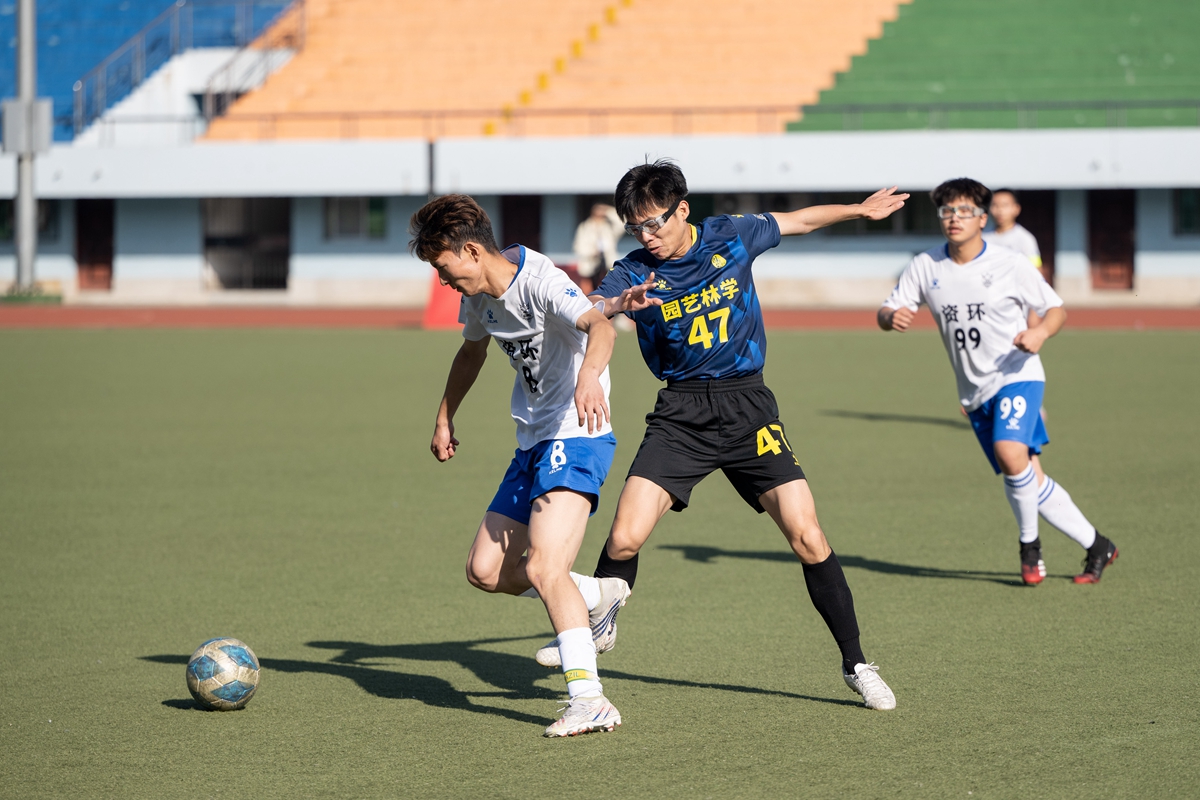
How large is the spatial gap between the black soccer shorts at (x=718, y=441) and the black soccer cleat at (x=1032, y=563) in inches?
93.1

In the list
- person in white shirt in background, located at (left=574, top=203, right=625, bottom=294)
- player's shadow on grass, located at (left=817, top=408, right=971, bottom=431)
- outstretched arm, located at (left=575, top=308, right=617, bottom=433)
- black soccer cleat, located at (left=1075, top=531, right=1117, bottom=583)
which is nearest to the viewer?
outstretched arm, located at (left=575, top=308, right=617, bottom=433)

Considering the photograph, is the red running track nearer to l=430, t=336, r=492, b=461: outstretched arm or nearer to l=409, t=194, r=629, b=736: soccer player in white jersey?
l=430, t=336, r=492, b=461: outstretched arm

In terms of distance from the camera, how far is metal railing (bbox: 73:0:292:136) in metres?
39.1

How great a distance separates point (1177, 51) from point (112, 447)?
102 ft

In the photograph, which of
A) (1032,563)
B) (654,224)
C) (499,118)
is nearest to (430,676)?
(654,224)

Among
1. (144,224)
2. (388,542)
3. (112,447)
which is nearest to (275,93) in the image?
(144,224)

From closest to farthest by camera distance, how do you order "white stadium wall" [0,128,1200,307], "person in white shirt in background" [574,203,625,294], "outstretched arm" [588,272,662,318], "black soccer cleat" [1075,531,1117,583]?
1. "outstretched arm" [588,272,662,318]
2. "black soccer cleat" [1075,531,1117,583]
3. "person in white shirt in background" [574,203,625,294]
4. "white stadium wall" [0,128,1200,307]

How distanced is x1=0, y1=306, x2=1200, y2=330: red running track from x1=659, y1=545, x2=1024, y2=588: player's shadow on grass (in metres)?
18.0

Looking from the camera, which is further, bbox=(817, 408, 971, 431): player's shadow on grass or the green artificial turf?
bbox=(817, 408, 971, 431): player's shadow on grass

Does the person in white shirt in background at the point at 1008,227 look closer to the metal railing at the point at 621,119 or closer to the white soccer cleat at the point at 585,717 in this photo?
the white soccer cleat at the point at 585,717

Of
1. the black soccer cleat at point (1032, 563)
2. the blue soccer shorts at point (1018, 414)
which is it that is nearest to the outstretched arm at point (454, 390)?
the blue soccer shorts at point (1018, 414)

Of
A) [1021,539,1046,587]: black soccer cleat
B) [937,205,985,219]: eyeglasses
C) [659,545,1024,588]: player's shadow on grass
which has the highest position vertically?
[937,205,985,219]: eyeglasses

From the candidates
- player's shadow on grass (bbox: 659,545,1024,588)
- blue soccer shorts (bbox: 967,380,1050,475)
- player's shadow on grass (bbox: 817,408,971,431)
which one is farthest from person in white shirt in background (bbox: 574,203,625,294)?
blue soccer shorts (bbox: 967,380,1050,475)

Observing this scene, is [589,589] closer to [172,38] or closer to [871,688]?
[871,688]
